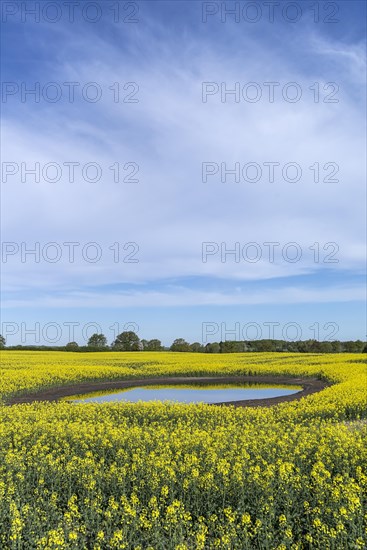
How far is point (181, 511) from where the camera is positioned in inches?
294

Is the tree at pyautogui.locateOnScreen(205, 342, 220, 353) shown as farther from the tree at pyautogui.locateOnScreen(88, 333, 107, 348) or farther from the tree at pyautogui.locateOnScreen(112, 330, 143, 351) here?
the tree at pyautogui.locateOnScreen(88, 333, 107, 348)

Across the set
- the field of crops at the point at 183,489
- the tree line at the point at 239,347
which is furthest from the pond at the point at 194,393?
the tree line at the point at 239,347

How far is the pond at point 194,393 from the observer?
25547 mm

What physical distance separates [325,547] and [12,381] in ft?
86.3

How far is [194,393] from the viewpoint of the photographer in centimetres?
2822

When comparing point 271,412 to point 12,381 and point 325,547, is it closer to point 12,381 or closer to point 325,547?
point 325,547

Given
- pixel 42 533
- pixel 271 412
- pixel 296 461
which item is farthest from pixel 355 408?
pixel 42 533

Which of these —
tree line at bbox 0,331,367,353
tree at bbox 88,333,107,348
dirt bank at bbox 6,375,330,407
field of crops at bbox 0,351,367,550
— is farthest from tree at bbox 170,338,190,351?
field of crops at bbox 0,351,367,550

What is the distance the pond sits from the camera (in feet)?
83.8

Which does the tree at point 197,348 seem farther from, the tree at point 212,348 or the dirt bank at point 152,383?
the dirt bank at point 152,383

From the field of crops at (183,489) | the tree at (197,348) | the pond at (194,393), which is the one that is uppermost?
the field of crops at (183,489)

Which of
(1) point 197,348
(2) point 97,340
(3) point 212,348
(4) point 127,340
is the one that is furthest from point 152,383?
(2) point 97,340

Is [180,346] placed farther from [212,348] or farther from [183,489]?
[183,489]

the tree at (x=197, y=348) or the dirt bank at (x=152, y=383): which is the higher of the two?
the dirt bank at (x=152, y=383)
